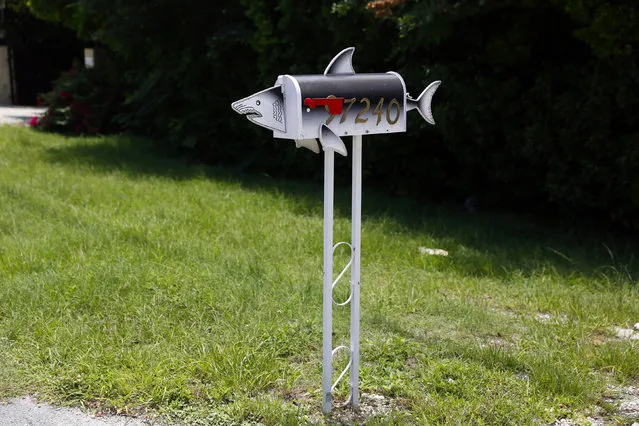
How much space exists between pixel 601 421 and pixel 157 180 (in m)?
7.38

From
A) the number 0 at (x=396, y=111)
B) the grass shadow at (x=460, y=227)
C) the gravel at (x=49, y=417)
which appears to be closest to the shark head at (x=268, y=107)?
the number 0 at (x=396, y=111)

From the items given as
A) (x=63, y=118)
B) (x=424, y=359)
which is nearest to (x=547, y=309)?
(x=424, y=359)

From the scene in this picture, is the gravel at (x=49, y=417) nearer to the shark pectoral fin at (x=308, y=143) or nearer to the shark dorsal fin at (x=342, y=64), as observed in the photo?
the shark pectoral fin at (x=308, y=143)

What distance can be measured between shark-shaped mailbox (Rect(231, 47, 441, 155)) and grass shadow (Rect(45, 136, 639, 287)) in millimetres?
2981

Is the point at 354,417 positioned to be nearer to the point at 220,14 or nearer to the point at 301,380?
the point at 301,380

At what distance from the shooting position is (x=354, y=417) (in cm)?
394

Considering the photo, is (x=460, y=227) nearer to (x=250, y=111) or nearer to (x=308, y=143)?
(x=308, y=143)

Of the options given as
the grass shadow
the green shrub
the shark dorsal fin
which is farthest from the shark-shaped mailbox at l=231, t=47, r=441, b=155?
the green shrub

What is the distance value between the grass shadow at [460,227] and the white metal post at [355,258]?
2.71m

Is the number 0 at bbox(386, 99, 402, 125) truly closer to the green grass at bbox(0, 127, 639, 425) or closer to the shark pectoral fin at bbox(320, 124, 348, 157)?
the shark pectoral fin at bbox(320, 124, 348, 157)

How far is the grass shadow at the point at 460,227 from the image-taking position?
6.70m

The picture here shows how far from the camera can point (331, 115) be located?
3.63m

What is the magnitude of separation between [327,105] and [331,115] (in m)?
0.05

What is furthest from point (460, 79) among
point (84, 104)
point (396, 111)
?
point (84, 104)
